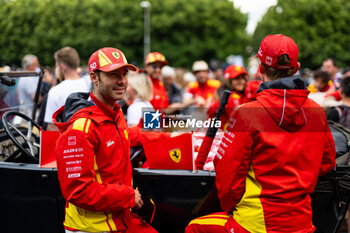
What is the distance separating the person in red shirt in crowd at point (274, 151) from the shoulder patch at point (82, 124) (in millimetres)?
836

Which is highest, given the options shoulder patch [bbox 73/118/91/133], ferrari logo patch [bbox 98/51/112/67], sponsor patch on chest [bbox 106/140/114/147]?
ferrari logo patch [bbox 98/51/112/67]

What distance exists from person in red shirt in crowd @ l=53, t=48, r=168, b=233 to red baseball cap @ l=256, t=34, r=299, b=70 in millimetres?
868

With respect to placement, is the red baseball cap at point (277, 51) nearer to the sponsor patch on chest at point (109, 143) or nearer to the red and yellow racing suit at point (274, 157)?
the red and yellow racing suit at point (274, 157)

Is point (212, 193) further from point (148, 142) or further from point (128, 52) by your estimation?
point (128, 52)

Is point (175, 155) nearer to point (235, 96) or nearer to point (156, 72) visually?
point (235, 96)

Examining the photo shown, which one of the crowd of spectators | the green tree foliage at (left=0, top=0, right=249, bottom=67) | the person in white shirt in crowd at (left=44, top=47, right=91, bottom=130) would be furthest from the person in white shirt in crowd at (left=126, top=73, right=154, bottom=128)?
the green tree foliage at (left=0, top=0, right=249, bottom=67)

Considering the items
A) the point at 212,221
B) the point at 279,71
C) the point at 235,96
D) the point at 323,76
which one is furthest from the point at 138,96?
the point at 323,76

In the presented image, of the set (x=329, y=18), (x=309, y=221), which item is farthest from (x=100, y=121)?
(x=329, y=18)

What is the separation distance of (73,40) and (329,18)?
27395 mm

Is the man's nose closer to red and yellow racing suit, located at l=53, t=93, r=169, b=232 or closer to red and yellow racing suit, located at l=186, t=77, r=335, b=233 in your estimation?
red and yellow racing suit, located at l=53, t=93, r=169, b=232

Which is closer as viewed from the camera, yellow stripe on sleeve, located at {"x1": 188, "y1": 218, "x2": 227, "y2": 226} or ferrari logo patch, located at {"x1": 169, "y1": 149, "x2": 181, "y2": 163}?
yellow stripe on sleeve, located at {"x1": 188, "y1": 218, "x2": 227, "y2": 226}

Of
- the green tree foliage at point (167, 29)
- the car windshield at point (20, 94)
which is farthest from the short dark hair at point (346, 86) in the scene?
the green tree foliage at point (167, 29)

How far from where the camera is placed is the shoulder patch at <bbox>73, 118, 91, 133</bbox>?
6.50 feet

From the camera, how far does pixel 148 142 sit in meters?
2.78
